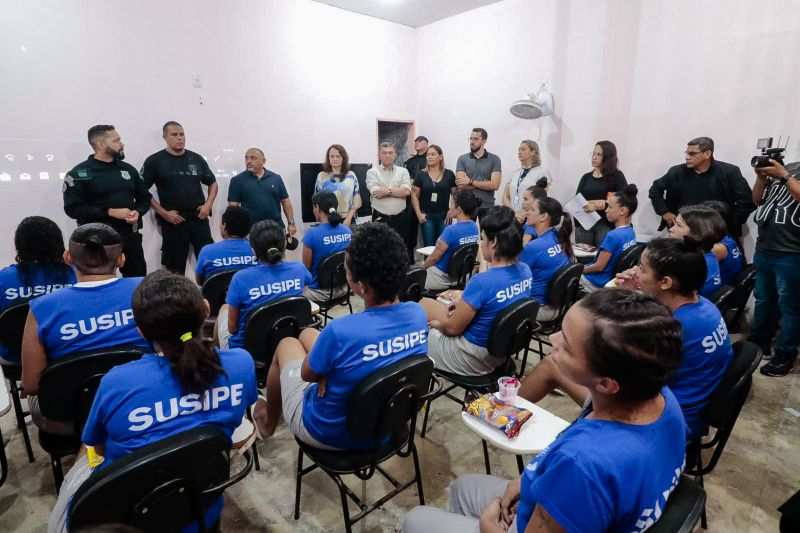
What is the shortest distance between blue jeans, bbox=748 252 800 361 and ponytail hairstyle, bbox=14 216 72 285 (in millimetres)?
4560

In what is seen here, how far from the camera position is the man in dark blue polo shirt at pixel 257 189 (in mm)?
4605

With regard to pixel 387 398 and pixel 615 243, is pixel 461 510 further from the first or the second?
pixel 615 243

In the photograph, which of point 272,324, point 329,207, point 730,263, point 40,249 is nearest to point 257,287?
point 272,324

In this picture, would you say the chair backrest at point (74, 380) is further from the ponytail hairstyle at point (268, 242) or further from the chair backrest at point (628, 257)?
the chair backrest at point (628, 257)

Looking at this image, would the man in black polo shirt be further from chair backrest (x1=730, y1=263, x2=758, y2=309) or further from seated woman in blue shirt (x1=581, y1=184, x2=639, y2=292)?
chair backrest (x1=730, y1=263, x2=758, y2=309)

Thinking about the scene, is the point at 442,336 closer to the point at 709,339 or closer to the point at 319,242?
the point at 709,339

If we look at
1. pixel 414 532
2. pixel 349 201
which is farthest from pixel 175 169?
pixel 414 532

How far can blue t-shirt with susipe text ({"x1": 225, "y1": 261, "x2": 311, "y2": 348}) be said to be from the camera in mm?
2215

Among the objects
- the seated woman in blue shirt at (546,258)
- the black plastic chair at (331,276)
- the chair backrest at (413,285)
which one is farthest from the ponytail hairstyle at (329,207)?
the seated woman in blue shirt at (546,258)

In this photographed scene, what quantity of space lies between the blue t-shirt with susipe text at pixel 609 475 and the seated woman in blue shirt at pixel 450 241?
273 cm

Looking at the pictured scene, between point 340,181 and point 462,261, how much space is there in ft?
6.94

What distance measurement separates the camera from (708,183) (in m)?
3.77

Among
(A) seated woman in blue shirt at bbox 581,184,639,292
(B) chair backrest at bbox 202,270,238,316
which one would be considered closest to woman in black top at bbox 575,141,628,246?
(A) seated woman in blue shirt at bbox 581,184,639,292

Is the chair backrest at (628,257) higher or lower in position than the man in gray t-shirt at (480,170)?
lower
